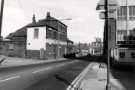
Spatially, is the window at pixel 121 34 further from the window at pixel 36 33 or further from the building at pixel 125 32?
the window at pixel 36 33

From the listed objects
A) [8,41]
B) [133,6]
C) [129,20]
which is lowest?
[8,41]

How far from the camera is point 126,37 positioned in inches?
1208

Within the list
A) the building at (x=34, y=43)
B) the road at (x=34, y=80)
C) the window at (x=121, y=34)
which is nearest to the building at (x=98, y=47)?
the building at (x=34, y=43)

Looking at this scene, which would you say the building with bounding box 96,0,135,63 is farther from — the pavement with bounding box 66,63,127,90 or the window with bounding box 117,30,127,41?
the pavement with bounding box 66,63,127,90

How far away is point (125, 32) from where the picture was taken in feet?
102

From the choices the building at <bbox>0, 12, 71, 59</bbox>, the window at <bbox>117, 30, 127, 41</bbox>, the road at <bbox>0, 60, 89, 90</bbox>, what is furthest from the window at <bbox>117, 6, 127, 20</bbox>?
the road at <bbox>0, 60, 89, 90</bbox>

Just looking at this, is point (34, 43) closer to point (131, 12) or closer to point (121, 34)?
point (121, 34)

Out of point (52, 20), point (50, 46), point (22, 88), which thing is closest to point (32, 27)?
point (50, 46)

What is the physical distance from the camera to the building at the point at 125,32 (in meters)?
29.9

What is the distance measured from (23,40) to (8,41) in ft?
11.7

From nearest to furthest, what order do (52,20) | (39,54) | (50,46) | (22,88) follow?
(22,88) → (39,54) → (50,46) → (52,20)

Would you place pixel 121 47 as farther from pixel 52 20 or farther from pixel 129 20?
pixel 52 20

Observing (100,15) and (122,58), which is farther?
(122,58)

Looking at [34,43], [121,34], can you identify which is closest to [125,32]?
[121,34]
